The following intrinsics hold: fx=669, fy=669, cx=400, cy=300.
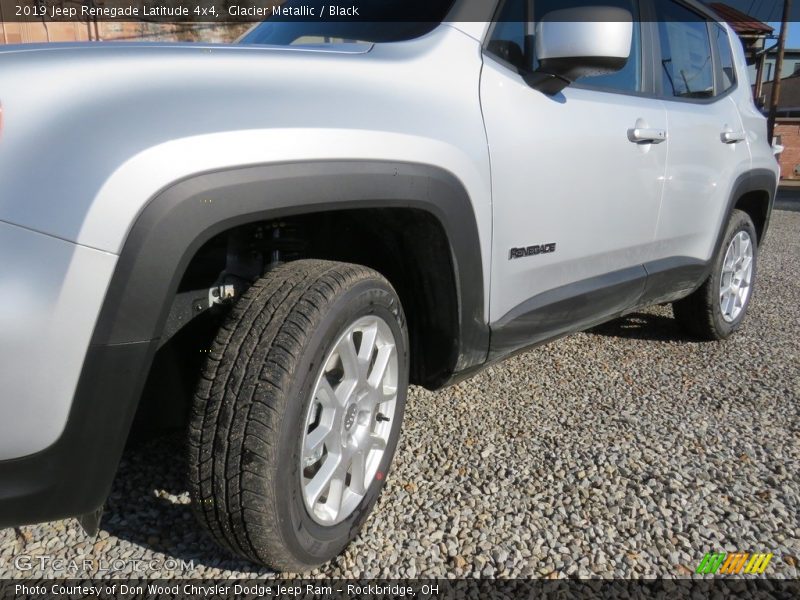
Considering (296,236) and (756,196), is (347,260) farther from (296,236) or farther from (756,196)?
(756,196)

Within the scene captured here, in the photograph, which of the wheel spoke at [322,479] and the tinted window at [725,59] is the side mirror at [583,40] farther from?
the tinted window at [725,59]

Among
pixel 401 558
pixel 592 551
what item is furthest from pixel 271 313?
pixel 592 551

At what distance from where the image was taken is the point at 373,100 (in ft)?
5.46

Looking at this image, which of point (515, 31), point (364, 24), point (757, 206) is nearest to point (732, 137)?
point (757, 206)

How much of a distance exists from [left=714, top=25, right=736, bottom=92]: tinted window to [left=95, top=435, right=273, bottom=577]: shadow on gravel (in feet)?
11.2

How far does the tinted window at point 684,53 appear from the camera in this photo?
315 cm

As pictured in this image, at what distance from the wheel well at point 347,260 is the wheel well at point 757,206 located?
2.79 meters

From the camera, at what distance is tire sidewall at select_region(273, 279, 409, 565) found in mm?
1540

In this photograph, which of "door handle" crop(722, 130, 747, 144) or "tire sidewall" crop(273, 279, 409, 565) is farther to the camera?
"door handle" crop(722, 130, 747, 144)

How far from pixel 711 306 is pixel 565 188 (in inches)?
75.6

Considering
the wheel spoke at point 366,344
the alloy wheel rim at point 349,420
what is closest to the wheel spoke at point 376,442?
the alloy wheel rim at point 349,420

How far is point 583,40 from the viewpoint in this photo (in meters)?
1.95

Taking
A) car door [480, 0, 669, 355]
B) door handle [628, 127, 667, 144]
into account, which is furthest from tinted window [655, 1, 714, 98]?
door handle [628, 127, 667, 144]

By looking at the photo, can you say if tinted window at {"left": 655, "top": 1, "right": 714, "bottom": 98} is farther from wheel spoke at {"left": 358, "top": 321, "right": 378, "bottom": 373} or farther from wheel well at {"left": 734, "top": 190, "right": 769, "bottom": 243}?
wheel spoke at {"left": 358, "top": 321, "right": 378, "bottom": 373}
